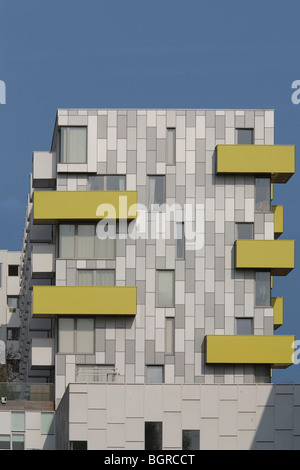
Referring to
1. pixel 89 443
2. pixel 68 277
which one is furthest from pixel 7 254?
pixel 89 443

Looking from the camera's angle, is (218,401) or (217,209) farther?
(217,209)

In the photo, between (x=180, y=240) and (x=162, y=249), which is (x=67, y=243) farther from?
(x=180, y=240)

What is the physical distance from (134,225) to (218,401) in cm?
1893

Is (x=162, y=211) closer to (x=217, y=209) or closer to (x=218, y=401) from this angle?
(x=217, y=209)

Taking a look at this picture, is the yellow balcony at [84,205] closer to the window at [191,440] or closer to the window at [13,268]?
the window at [191,440]

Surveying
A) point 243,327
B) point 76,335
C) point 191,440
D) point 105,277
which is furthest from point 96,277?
point 191,440

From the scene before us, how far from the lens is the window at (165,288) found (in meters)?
74.0

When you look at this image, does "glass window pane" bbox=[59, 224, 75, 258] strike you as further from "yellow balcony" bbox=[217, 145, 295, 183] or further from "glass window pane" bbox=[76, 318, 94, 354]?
"yellow balcony" bbox=[217, 145, 295, 183]

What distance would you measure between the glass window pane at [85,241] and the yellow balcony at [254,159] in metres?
8.16

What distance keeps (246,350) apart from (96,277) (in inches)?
376

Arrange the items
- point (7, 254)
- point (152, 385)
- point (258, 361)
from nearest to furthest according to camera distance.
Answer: point (152, 385) < point (258, 361) < point (7, 254)

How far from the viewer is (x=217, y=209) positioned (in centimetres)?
7475

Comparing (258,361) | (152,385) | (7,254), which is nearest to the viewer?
(152,385)

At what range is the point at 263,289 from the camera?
74.6m
